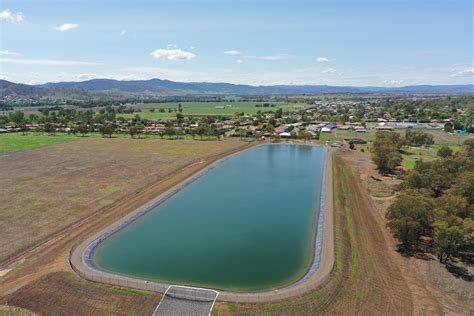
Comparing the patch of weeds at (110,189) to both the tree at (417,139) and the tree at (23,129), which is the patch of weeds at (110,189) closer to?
the tree at (417,139)

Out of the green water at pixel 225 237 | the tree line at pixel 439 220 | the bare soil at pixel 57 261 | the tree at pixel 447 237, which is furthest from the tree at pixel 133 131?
the tree at pixel 447 237

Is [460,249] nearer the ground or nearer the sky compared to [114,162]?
nearer the ground

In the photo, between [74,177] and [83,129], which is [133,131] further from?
[74,177]

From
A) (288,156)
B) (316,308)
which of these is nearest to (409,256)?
(316,308)

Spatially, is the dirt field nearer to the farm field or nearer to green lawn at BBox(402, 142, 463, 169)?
the farm field

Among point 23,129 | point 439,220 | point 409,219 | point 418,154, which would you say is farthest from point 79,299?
point 23,129

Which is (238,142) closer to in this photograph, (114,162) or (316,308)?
(114,162)
